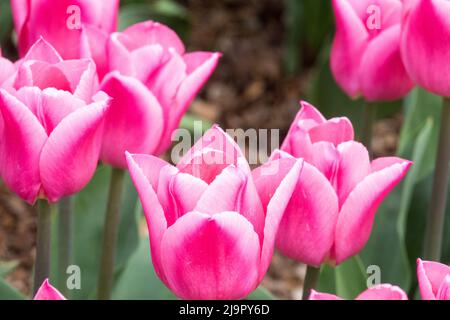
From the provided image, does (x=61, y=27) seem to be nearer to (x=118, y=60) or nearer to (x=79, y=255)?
(x=118, y=60)

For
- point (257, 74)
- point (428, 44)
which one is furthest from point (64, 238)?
point (257, 74)

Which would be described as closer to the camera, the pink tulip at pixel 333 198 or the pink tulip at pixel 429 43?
the pink tulip at pixel 333 198

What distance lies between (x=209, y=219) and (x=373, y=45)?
1.38 ft

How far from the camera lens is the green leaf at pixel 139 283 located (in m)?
1.25

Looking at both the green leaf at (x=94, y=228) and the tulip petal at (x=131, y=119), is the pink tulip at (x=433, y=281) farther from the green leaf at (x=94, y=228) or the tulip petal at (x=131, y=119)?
the green leaf at (x=94, y=228)

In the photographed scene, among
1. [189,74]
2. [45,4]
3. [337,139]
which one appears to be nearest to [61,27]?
[45,4]

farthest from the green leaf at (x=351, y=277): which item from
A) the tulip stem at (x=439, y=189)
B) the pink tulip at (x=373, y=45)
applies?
the pink tulip at (x=373, y=45)

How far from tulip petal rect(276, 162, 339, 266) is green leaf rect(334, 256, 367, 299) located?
0.93ft

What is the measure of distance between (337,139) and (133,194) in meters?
0.52

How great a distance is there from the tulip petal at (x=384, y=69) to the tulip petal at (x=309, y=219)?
0.96 ft

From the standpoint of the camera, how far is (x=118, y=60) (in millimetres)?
993

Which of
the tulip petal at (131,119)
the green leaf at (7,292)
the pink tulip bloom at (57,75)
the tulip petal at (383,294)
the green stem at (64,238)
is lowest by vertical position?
the green leaf at (7,292)

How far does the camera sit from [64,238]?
45.0 inches

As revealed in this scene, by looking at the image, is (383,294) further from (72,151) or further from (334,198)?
(72,151)
